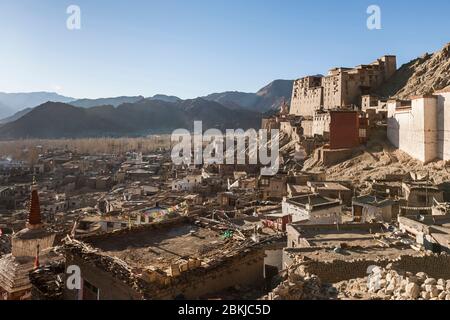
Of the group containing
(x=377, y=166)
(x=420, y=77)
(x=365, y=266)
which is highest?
(x=420, y=77)

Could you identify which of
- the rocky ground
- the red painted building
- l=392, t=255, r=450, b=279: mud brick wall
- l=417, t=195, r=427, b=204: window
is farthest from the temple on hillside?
the red painted building

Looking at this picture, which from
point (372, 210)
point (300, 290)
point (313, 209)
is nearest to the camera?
point (300, 290)

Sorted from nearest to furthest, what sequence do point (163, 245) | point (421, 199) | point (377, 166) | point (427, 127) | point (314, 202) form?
point (163, 245)
point (314, 202)
point (421, 199)
point (427, 127)
point (377, 166)

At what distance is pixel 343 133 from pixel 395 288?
102 feet

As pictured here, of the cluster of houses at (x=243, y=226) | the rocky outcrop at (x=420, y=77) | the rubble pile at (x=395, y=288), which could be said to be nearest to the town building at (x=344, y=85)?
the rocky outcrop at (x=420, y=77)

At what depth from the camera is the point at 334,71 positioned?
55.8 metres

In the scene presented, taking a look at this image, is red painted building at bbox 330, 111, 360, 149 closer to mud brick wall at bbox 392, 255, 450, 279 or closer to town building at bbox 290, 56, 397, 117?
town building at bbox 290, 56, 397, 117

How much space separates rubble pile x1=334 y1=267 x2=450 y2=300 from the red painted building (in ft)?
97.9

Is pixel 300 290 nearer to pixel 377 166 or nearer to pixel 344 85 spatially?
pixel 377 166

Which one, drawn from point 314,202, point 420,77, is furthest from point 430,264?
point 420,77

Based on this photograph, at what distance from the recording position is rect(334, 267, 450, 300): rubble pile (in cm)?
597

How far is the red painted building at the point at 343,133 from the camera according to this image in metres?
36.0

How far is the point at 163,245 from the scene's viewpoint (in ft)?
27.0

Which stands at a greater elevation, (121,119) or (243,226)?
(121,119)
